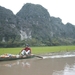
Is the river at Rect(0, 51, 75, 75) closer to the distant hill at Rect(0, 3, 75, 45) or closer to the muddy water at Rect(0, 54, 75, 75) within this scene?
the muddy water at Rect(0, 54, 75, 75)

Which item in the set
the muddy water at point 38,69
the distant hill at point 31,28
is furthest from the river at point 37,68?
the distant hill at point 31,28

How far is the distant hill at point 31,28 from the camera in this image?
45112mm

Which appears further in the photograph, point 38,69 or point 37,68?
point 37,68

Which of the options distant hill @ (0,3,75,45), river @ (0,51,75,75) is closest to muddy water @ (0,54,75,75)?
river @ (0,51,75,75)

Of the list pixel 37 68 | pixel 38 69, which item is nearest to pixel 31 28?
pixel 37 68

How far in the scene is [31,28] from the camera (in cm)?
5559

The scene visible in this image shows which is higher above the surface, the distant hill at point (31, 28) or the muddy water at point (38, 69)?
the distant hill at point (31, 28)

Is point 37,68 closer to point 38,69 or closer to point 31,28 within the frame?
point 38,69

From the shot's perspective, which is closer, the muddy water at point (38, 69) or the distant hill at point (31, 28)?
the muddy water at point (38, 69)

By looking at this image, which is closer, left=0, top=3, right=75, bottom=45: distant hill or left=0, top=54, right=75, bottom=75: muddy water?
left=0, top=54, right=75, bottom=75: muddy water

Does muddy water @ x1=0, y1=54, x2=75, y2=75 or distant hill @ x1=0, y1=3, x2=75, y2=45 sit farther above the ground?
distant hill @ x1=0, y1=3, x2=75, y2=45

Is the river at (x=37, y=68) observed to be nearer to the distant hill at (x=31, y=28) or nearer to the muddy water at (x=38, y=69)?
the muddy water at (x=38, y=69)

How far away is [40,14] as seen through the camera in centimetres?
6694

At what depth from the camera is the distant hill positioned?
45.1 metres
